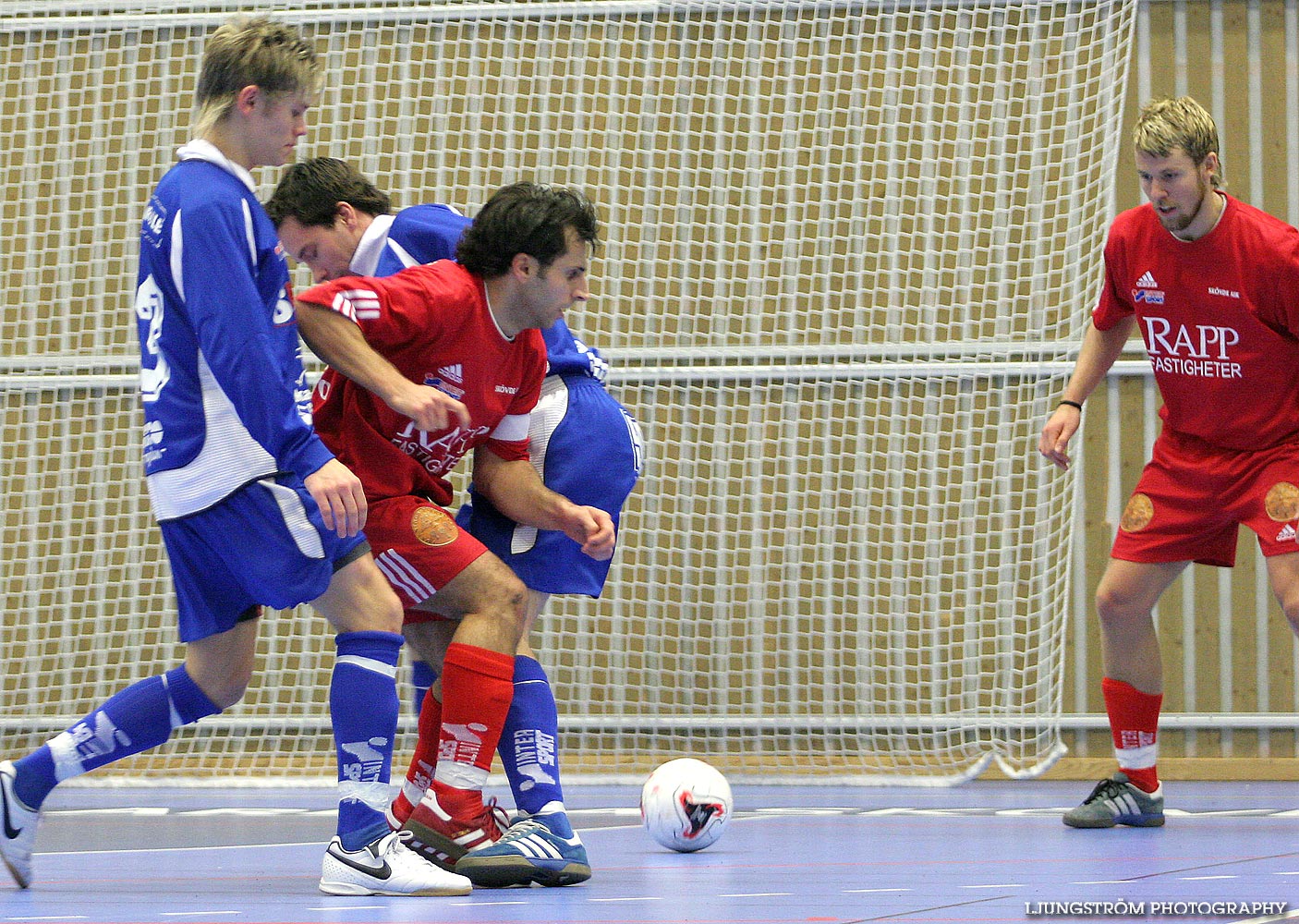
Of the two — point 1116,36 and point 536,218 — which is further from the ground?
point 1116,36

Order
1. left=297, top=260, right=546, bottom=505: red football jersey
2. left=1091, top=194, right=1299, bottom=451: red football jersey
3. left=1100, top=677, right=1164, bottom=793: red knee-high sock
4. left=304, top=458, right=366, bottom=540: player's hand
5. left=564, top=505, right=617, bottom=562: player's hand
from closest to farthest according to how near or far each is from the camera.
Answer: left=304, top=458, right=366, bottom=540: player's hand, left=297, top=260, right=546, bottom=505: red football jersey, left=564, top=505, right=617, bottom=562: player's hand, left=1091, top=194, right=1299, bottom=451: red football jersey, left=1100, top=677, right=1164, bottom=793: red knee-high sock

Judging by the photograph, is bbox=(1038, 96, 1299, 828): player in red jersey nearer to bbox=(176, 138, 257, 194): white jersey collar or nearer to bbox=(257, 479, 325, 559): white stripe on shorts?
bbox=(257, 479, 325, 559): white stripe on shorts

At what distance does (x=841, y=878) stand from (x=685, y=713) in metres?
2.95

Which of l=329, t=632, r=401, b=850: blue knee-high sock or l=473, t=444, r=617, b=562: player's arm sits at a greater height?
l=473, t=444, r=617, b=562: player's arm

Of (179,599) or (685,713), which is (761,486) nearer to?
(685,713)

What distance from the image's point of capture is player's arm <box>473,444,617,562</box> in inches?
128

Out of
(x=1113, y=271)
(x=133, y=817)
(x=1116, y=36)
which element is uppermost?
(x=1116, y=36)

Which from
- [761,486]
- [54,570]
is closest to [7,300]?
[54,570]

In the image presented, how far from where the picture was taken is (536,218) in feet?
10.2

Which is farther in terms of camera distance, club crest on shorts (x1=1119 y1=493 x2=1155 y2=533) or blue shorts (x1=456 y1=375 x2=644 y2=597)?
club crest on shorts (x1=1119 y1=493 x2=1155 y2=533)

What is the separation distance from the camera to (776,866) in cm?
342

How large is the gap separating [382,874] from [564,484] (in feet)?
3.40

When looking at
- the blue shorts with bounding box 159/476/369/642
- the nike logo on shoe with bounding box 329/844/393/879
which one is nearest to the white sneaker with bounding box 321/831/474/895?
the nike logo on shoe with bounding box 329/844/393/879

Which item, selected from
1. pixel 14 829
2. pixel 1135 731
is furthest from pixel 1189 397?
pixel 14 829
